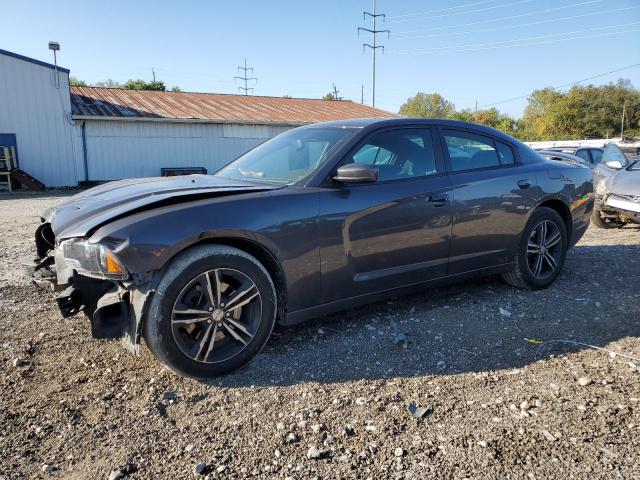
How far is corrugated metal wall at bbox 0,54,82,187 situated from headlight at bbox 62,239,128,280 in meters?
19.8

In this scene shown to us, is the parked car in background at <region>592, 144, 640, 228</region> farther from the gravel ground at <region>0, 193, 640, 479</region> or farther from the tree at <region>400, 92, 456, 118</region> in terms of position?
the tree at <region>400, 92, 456, 118</region>

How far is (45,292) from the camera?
4.77 metres

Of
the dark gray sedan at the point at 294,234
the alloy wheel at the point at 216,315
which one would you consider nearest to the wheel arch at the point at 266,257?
the dark gray sedan at the point at 294,234

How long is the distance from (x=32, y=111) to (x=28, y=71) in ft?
5.03

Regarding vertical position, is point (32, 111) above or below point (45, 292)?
above

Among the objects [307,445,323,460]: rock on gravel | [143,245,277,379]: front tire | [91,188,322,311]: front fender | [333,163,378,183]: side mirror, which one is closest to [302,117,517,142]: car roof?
[333,163,378,183]: side mirror

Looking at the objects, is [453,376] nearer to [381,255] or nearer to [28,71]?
[381,255]

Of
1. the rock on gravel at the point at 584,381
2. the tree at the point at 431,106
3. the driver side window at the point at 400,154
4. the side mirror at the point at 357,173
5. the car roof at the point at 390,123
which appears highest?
A: the tree at the point at 431,106

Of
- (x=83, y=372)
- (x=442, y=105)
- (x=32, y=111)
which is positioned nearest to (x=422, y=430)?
(x=83, y=372)

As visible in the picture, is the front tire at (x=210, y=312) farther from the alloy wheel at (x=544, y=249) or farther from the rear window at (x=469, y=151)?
the alloy wheel at (x=544, y=249)

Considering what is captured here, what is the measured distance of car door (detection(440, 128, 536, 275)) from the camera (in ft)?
13.8

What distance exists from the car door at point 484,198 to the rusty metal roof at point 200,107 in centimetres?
1941

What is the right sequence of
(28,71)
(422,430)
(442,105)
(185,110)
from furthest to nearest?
(442,105) → (185,110) → (28,71) → (422,430)

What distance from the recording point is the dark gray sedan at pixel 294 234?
2.87 meters
